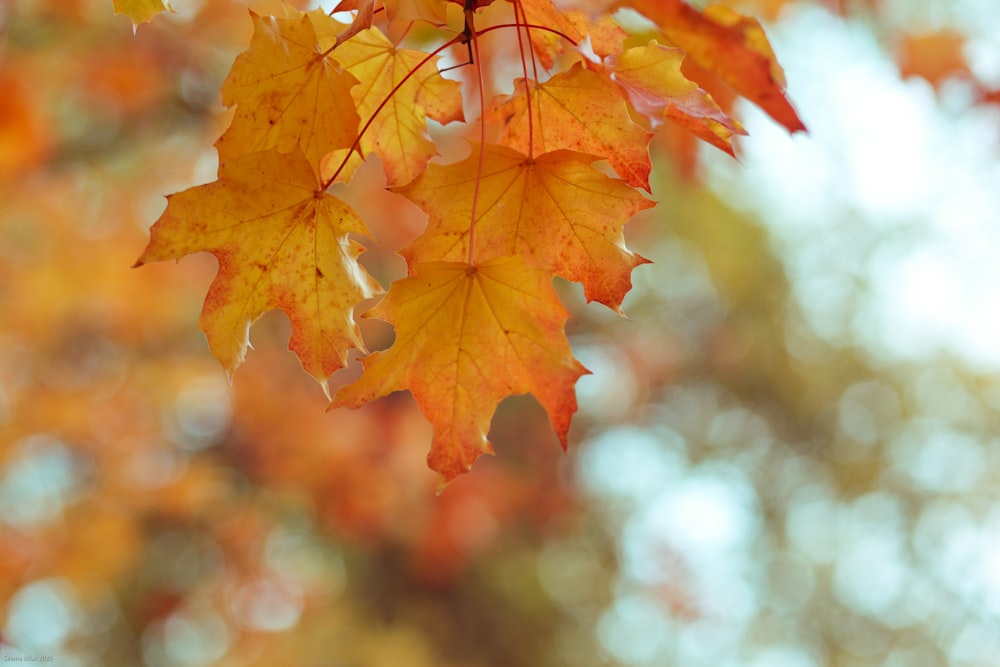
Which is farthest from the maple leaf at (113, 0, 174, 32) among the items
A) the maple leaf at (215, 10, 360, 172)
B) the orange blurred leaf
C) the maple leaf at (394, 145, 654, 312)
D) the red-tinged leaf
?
the orange blurred leaf

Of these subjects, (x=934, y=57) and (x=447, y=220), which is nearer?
(x=447, y=220)

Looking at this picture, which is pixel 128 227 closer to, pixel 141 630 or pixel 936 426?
pixel 141 630

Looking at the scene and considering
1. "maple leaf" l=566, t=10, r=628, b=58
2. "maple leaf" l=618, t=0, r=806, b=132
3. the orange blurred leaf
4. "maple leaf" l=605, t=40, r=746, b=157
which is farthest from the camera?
the orange blurred leaf

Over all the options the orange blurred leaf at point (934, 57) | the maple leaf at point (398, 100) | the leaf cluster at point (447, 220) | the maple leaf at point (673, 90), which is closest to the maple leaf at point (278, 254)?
the leaf cluster at point (447, 220)

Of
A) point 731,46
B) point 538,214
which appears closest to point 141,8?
point 538,214

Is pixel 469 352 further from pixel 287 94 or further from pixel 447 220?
pixel 287 94

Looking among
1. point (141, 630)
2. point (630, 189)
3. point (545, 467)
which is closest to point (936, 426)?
point (545, 467)

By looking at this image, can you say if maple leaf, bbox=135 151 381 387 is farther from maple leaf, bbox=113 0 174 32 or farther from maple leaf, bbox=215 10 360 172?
maple leaf, bbox=113 0 174 32

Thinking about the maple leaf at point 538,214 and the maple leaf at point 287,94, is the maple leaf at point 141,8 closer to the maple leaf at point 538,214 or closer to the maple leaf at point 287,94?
the maple leaf at point 287,94
